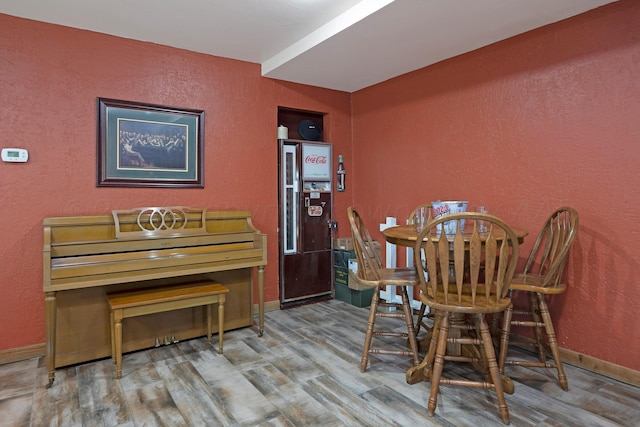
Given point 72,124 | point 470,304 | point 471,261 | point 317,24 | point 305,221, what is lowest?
point 470,304

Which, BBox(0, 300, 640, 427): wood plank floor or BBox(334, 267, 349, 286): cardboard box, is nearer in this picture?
BBox(0, 300, 640, 427): wood plank floor

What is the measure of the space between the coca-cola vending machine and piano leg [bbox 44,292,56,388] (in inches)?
78.0

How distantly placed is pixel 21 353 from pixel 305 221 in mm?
2521

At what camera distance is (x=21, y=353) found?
8.91 feet

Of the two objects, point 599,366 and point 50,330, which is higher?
point 50,330

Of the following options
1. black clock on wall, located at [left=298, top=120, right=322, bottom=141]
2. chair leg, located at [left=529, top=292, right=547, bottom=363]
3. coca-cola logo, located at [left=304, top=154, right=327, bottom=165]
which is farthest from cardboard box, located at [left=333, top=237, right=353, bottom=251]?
chair leg, located at [left=529, top=292, right=547, bottom=363]

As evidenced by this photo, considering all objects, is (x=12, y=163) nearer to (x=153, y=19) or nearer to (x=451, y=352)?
(x=153, y=19)

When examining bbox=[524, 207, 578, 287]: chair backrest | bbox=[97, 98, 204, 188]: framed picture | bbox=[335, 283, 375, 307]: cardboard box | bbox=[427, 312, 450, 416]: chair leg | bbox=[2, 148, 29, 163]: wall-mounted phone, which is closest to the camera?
bbox=[427, 312, 450, 416]: chair leg

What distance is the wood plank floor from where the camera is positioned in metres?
1.97

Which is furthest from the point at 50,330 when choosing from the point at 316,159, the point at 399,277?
the point at 316,159

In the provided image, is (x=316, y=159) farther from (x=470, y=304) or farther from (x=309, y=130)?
(x=470, y=304)

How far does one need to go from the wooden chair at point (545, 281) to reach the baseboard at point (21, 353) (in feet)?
10.3

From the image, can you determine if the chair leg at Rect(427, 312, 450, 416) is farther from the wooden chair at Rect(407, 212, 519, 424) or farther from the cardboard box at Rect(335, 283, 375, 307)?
the cardboard box at Rect(335, 283, 375, 307)

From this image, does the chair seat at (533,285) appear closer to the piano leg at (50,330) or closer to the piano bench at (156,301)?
the piano bench at (156,301)
